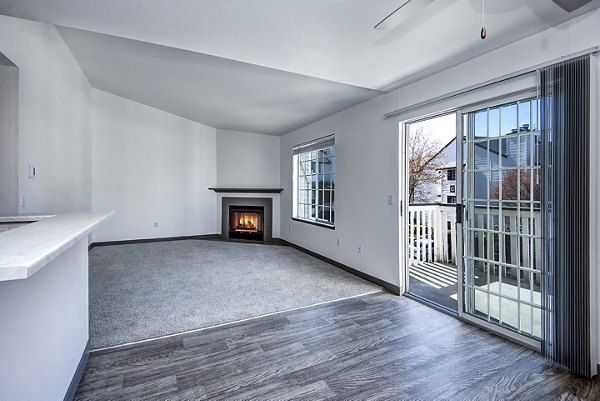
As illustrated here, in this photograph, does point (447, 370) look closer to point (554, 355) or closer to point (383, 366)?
point (383, 366)

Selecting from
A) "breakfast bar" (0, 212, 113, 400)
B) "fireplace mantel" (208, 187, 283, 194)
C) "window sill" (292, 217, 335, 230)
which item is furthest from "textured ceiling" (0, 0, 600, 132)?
"fireplace mantel" (208, 187, 283, 194)

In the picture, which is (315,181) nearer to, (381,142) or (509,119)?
(381,142)

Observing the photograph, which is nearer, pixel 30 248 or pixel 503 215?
pixel 30 248

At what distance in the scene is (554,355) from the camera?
1925mm

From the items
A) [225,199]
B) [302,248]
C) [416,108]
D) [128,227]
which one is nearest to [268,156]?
[225,199]

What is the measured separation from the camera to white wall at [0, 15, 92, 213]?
2.49 m

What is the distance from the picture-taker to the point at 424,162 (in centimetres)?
579

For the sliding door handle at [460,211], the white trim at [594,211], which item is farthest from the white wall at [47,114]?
the white trim at [594,211]

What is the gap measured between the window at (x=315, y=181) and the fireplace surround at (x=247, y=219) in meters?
0.88

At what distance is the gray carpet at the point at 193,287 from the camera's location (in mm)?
2500

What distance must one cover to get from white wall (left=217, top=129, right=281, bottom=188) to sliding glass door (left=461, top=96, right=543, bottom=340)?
4438 millimetres

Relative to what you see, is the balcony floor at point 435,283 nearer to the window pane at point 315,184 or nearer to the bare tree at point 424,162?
the window pane at point 315,184

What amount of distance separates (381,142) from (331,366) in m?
2.51

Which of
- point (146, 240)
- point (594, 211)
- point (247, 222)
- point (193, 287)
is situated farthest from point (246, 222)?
point (594, 211)
